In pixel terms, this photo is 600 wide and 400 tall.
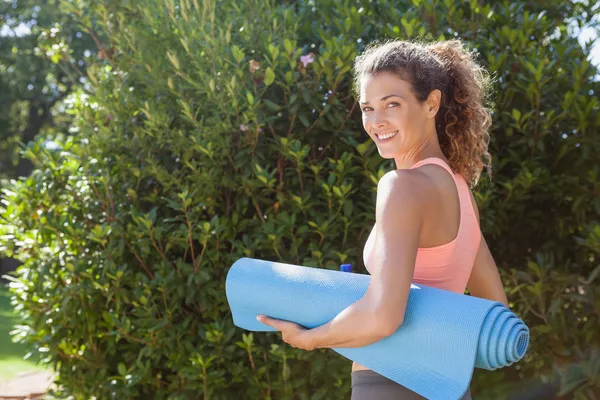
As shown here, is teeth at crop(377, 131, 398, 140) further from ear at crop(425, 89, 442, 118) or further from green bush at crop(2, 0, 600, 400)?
green bush at crop(2, 0, 600, 400)

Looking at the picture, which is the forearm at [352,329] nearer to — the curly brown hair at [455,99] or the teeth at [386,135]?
the teeth at [386,135]

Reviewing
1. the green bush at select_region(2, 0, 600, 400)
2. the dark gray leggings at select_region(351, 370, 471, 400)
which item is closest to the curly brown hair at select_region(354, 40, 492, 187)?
the dark gray leggings at select_region(351, 370, 471, 400)

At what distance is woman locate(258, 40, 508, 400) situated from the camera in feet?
5.48

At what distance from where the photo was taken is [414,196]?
170 cm

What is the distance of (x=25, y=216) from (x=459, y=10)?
107 inches

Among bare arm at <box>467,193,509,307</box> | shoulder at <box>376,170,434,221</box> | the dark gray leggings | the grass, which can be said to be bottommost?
the grass

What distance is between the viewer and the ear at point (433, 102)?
1.95 metres

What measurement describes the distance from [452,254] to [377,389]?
15.2 inches

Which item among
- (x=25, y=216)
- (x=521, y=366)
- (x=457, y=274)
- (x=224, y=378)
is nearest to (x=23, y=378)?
(x=25, y=216)

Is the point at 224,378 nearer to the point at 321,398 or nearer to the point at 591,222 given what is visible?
the point at 321,398

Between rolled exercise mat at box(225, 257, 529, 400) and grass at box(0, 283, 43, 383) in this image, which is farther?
grass at box(0, 283, 43, 383)

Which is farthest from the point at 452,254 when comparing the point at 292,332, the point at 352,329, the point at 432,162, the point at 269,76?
the point at 269,76

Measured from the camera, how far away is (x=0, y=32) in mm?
20891

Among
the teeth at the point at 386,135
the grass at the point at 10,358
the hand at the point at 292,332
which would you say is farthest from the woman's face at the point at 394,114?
the grass at the point at 10,358
